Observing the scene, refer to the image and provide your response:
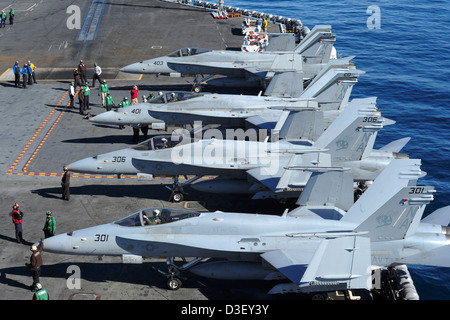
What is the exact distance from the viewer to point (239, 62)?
43.7m

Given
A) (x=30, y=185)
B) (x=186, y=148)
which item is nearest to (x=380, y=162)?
(x=186, y=148)

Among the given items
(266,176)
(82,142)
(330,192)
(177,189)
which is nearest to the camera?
(330,192)

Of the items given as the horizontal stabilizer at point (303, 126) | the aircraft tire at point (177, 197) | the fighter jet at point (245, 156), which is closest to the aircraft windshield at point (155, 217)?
the fighter jet at point (245, 156)

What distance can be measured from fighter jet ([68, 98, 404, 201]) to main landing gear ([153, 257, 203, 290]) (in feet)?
20.2

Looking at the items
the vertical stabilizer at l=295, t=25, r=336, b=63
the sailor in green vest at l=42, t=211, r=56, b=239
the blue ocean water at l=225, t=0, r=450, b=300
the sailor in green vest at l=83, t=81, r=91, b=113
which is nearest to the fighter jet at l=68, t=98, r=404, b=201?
the sailor in green vest at l=42, t=211, r=56, b=239

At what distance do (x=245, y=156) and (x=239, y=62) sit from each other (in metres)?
17.4

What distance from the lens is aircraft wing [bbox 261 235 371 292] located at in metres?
19.4

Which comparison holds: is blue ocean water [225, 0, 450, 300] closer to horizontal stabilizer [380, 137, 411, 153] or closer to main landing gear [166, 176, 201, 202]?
horizontal stabilizer [380, 137, 411, 153]

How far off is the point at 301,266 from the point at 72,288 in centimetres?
857

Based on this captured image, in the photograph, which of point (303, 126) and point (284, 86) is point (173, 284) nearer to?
point (303, 126)

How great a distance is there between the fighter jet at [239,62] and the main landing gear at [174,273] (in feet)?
72.1

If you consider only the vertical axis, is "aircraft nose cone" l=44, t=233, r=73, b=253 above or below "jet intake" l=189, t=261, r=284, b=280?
above

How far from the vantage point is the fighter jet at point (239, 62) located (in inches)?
1699

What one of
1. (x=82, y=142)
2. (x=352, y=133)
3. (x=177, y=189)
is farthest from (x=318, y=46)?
(x=177, y=189)
